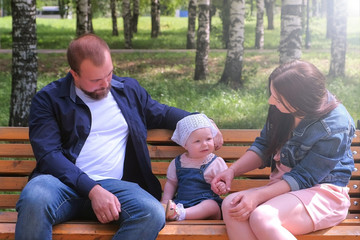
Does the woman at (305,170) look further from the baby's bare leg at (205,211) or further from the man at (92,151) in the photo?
the man at (92,151)

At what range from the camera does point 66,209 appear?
3.52 m

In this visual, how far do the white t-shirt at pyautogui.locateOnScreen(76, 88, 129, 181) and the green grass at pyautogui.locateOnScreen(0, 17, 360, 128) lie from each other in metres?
4.45

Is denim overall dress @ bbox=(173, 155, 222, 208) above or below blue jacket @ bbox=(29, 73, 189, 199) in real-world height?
below

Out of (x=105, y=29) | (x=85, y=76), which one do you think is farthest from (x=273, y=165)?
(x=105, y=29)

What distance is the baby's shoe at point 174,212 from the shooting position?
3.63 metres

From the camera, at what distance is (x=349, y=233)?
3.43 m

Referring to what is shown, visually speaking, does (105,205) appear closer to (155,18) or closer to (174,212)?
(174,212)

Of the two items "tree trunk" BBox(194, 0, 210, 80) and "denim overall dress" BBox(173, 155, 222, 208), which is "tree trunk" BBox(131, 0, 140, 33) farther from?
"denim overall dress" BBox(173, 155, 222, 208)

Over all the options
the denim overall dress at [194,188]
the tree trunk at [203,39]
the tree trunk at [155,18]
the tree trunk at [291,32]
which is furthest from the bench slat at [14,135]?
the tree trunk at [155,18]

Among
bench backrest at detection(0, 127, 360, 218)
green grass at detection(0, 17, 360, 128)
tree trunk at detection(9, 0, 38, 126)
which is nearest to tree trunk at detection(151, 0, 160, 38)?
green grass at detection(0, 17, 360, 128)

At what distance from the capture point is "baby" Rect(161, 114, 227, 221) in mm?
3938

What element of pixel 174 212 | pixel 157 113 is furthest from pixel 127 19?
pixel 174 212

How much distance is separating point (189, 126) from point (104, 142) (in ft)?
1.97

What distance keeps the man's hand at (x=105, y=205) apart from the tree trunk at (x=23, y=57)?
4.50 m
